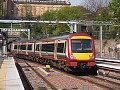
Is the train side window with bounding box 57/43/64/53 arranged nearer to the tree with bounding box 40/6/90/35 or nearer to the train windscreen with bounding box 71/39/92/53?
the train windscreen with bounding box 71/39/92/53

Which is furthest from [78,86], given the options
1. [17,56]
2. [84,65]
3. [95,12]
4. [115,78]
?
[95,12]

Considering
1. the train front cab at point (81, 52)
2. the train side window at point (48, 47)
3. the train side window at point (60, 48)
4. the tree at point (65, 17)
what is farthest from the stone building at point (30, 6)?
the train front cab at point (81, 52)

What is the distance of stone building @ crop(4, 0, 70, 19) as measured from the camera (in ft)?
504

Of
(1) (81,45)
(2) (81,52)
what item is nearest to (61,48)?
(1) (81,45)

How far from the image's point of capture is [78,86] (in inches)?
709

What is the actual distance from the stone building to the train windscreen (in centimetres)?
12326

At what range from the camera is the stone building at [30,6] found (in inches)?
6043

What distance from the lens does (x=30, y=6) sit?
15938 cm

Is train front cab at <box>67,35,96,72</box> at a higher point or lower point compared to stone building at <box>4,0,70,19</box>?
lower

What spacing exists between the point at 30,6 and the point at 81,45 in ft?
448

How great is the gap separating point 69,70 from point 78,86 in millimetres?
7088

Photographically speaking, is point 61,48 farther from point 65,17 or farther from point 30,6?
point 30,6

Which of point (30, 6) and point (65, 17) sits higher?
point (30, 6)

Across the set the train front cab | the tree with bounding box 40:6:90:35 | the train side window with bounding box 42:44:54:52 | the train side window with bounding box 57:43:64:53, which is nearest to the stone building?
the tree with bounding box 40:6:90:35
